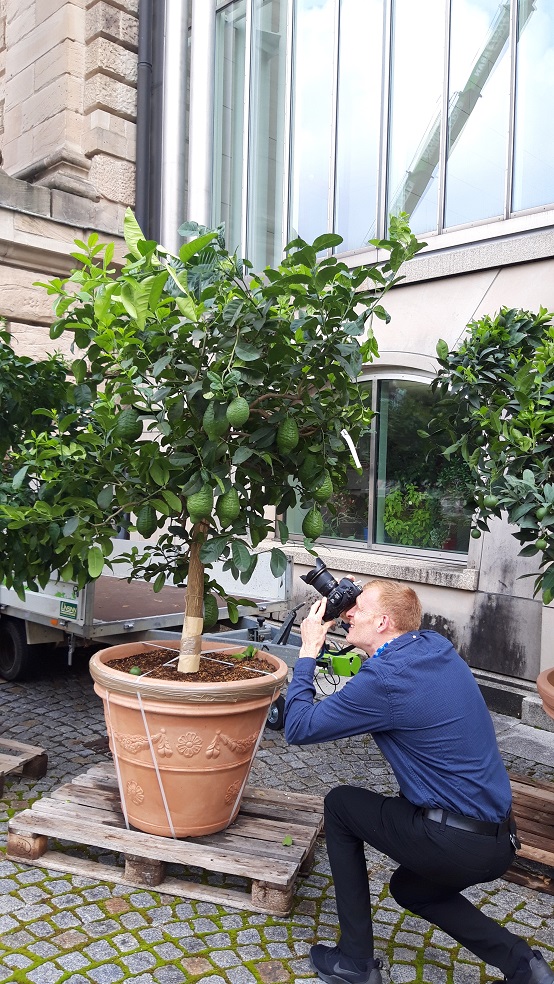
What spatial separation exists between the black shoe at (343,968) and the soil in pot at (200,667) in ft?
3.78

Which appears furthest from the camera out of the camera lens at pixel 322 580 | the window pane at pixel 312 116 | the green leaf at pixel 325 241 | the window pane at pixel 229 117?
the window pane at pixel 229 117

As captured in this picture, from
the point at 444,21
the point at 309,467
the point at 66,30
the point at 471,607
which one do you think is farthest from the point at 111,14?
the point at 309,467

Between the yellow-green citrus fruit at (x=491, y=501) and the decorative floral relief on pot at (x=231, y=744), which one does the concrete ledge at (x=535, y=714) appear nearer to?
the yellow-green citrus fruit at (x=491, y=501)

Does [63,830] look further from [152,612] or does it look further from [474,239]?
[474,239]

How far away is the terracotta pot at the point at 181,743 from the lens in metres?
3.31

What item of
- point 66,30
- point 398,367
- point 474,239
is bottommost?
point 398,367

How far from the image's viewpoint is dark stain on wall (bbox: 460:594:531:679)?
261 inches

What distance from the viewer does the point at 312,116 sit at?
9148 mm

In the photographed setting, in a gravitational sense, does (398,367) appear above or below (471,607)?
above

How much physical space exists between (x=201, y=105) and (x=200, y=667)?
842 cm

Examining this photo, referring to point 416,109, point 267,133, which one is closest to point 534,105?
point 416,109

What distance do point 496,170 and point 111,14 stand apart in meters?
5.76

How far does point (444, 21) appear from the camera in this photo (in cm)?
753

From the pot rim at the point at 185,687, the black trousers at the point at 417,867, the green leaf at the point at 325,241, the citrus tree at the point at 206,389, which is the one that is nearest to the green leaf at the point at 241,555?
the citrus tree at the point at 206,389
